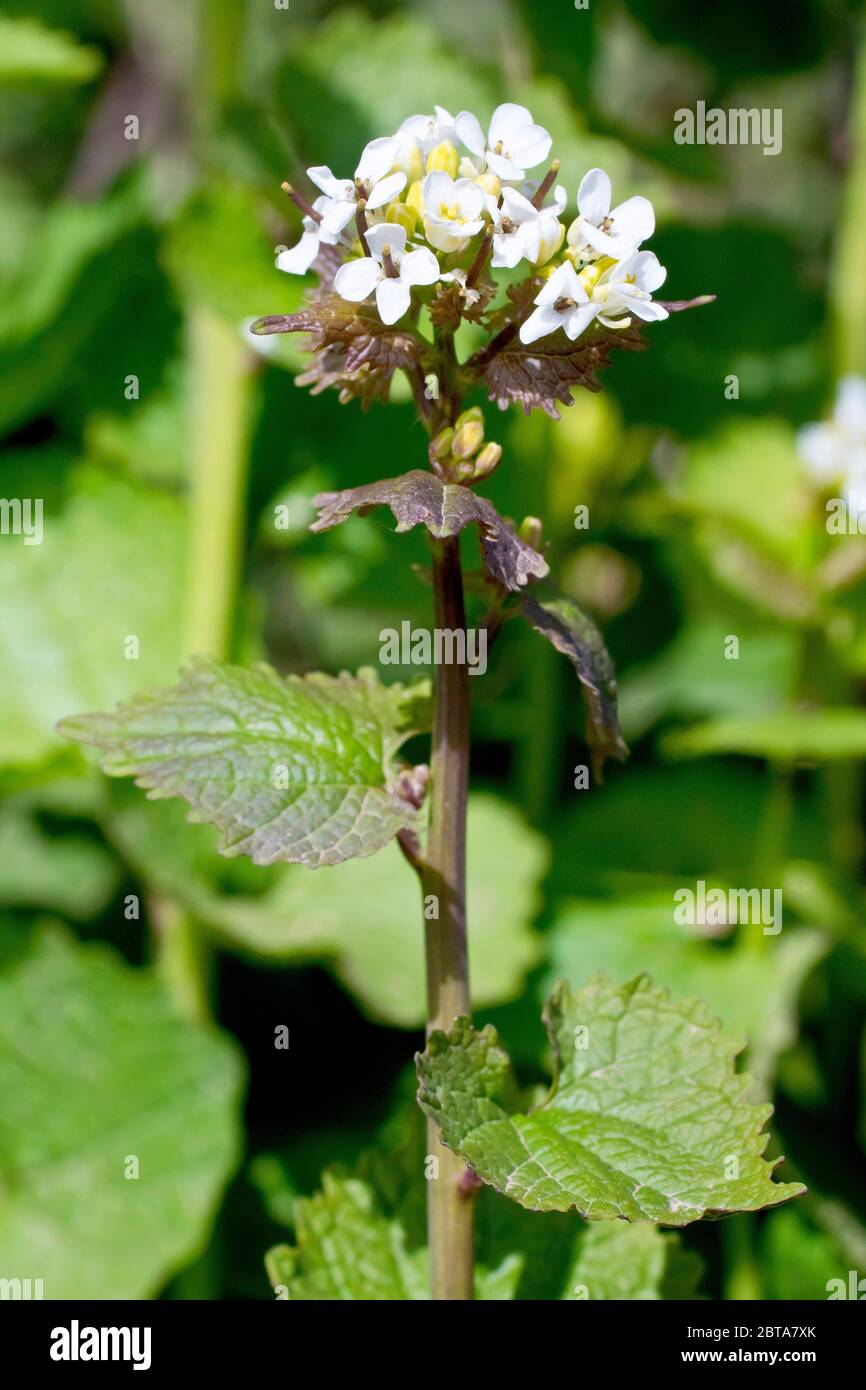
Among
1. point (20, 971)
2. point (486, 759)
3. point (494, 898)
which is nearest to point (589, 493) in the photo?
point (486, 759)

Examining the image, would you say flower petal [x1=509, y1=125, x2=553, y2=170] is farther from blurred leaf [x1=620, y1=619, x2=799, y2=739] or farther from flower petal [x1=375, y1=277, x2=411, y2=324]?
blurred leaf [x1=620, y1=619, x2=799, y2=739]

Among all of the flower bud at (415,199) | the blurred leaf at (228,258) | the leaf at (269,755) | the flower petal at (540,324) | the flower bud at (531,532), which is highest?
the blurred leaf at (228,258)

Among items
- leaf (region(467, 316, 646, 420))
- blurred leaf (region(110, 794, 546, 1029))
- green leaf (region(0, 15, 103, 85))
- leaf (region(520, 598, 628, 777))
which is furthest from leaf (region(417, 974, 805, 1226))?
green leaf (region(0, 15, 103, 85))

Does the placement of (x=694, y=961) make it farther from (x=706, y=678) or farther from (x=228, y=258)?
(x=228, y=258)

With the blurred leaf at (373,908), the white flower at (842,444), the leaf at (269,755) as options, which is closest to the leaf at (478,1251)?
the leaf at (269,755)

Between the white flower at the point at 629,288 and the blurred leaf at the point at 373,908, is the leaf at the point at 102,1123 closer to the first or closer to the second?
the blurred leaf at the point at 373,908

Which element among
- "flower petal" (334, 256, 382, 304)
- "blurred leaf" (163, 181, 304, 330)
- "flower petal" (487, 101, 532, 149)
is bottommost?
"flower petal" (334, 256, 382, 304)

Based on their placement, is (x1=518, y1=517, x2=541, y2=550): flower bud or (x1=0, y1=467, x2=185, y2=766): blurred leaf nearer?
(x1=518, y1=517, x2=541, y2=550): flower bud
